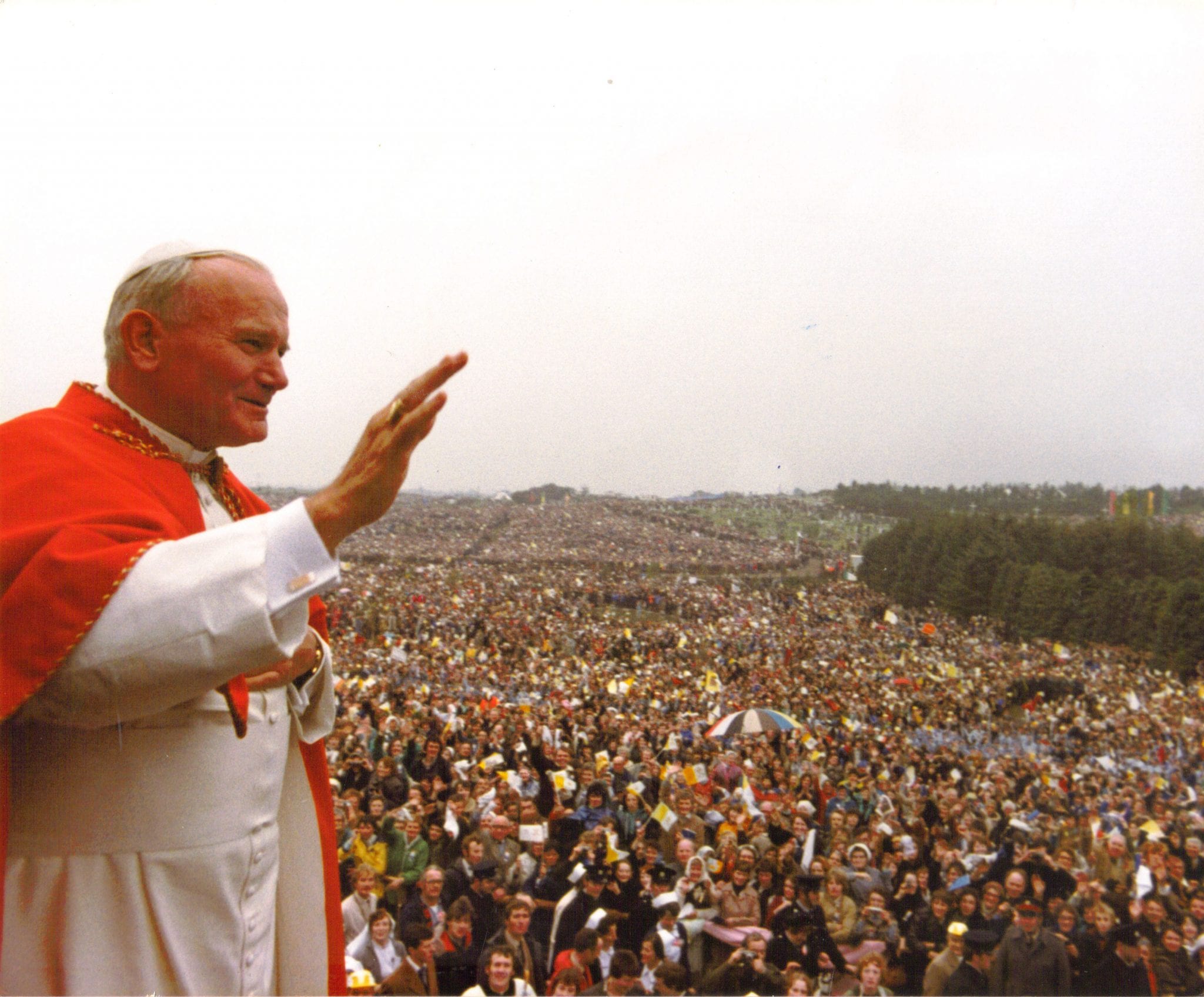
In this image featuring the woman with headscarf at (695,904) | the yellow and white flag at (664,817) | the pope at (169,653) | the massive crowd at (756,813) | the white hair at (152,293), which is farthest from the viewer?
the yellow and white flag at (664,817)

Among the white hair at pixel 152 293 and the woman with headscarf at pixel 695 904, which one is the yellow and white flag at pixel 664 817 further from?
the white hair at pixel 152 293

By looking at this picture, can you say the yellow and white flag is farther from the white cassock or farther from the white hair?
the white hair

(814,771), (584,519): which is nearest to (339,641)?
(584,519)

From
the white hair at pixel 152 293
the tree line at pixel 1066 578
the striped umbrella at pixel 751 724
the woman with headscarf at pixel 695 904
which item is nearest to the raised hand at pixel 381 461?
the white hair at pixel 152 293

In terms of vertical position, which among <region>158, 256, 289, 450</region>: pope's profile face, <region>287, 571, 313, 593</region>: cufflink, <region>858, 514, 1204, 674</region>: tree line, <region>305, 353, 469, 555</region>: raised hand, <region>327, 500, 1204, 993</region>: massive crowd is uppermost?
<region>158, 256, 289, 450</region>: pope's profile face

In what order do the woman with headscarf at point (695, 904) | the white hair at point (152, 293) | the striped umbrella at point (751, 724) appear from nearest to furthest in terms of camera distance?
the white hair at point (152, 293) → the woman with headscarf at point (695, 904) → the striped umbrella at point (751, 724)

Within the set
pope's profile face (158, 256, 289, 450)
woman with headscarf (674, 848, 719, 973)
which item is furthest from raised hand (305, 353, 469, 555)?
woman with headscarf (674, 848, 719, 973)

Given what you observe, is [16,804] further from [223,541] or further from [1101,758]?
[1101,758]
